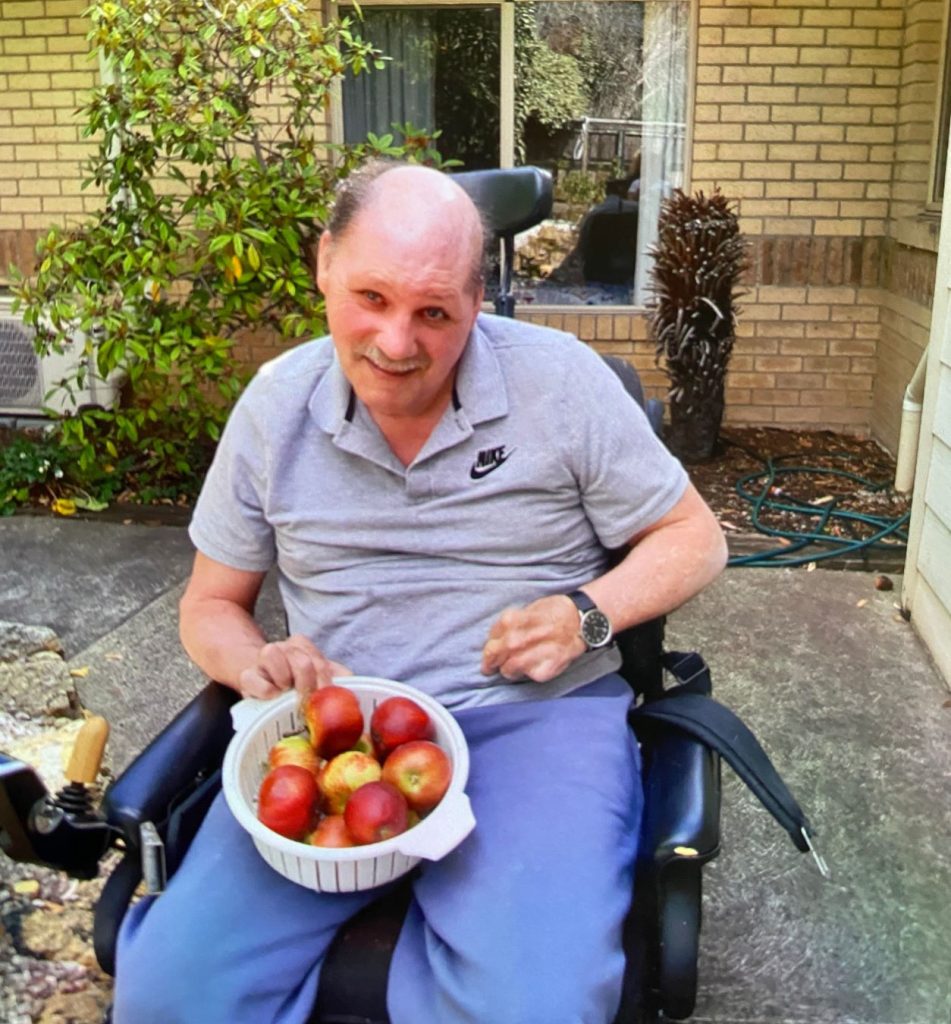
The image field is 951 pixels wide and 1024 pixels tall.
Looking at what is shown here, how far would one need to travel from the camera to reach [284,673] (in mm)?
1771

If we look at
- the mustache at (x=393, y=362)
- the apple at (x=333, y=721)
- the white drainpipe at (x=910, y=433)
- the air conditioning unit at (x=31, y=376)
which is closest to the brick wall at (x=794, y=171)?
the air conditioning unit at (x=31, y=376)

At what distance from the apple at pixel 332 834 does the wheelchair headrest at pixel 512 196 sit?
1.43 meters

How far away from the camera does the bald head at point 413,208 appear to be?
173 cm

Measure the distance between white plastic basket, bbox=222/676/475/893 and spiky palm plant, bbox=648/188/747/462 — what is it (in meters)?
4.20

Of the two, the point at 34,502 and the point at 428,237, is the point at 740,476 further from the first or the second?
the point at 428,237

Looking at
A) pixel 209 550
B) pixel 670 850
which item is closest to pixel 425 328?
pixel 209 550

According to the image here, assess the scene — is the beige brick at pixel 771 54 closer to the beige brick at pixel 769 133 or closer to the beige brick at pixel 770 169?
the beige brick at pixel 769 133

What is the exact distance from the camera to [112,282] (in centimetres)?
483

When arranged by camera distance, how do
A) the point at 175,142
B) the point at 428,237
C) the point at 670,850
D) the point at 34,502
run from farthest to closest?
1. the point at 34,502
2. the point at 175,142
3. the point at 428,237
4. the point at 670,850

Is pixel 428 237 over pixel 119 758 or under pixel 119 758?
over

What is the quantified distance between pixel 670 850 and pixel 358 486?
80 cm

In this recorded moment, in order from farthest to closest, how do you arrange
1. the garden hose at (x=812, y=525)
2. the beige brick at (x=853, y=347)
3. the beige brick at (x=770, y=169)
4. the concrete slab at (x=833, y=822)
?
1. the beige brick at (x=853, y=347)
2. the beige brick at (x=770, y=169)
3. the garden hose at (x=812, y=525)
4. the concrete slab at (x=833, y=822)

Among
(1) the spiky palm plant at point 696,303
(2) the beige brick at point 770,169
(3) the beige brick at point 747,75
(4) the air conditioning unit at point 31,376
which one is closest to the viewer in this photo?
(1) the spiky palm plant at point 696,303

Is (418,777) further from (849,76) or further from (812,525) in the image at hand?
(849,76)
